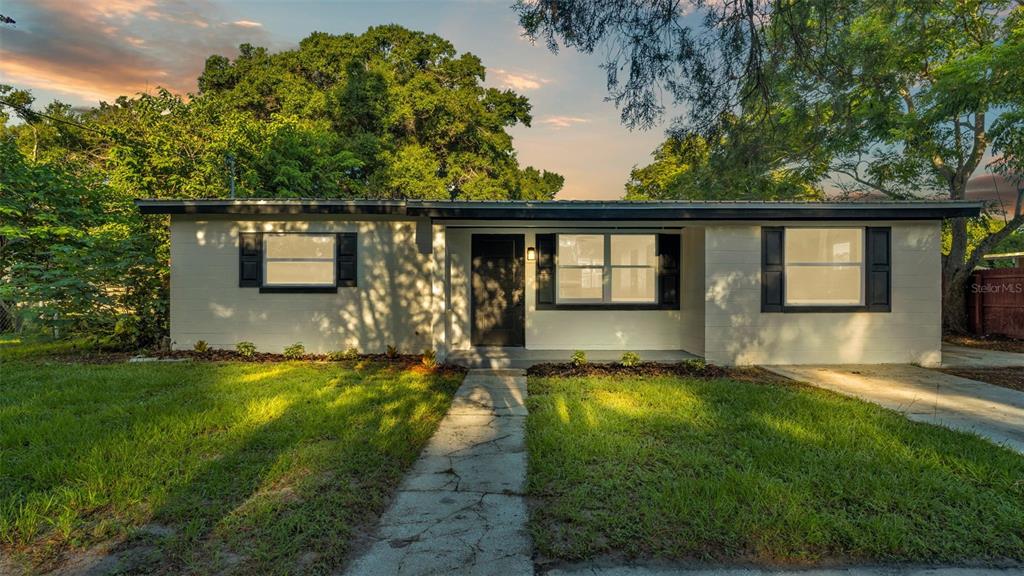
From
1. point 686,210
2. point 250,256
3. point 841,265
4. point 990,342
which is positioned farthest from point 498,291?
point 990,342

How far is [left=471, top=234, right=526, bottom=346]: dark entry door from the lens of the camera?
8359 mm

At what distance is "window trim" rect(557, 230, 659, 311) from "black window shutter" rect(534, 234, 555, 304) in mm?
56

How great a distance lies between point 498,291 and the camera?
8398 mm

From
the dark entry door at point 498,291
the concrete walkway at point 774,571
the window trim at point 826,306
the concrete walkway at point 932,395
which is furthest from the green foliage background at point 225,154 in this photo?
the concrete walkway at point 932,395

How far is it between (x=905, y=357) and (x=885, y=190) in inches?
263

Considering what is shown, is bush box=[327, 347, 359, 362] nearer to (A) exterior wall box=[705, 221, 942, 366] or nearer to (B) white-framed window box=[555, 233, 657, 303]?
(B) white-framed window box=[555, 233, 657, 303]

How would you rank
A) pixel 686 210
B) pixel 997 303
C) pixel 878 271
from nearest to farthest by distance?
pixel 686 210 → pixel 878 271 → pixel 997 303

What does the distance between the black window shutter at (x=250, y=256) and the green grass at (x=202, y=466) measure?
2572mm

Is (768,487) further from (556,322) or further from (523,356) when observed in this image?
(556,322)

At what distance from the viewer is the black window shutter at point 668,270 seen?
830 centimetres

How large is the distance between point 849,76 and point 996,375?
459cm

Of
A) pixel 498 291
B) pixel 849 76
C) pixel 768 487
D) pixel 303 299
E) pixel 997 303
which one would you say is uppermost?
pixel 849 76

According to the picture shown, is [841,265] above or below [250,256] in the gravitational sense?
below

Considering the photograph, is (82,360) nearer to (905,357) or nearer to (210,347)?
(210,347)
